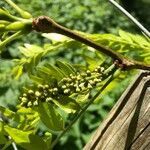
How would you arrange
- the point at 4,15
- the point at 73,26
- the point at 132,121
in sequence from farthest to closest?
the point at 73,26, the point at 132,121, the point at 4,15

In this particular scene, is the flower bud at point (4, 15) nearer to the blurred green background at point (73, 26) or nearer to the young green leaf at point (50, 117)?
the young green leaf at point (50, 117)

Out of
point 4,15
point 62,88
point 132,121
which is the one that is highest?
point 4,15

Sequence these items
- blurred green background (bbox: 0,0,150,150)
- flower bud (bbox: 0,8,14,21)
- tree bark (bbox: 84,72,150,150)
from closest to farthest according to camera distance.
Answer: flower bud (bbox: 0,8,14,21)
tree bark (bbox: 84,72,150,150)
blurred green background (bbox: 0,0,150,150)

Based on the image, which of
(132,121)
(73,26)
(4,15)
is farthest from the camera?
(73,26)

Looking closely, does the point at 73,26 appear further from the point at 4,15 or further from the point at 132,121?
the point at 4,15

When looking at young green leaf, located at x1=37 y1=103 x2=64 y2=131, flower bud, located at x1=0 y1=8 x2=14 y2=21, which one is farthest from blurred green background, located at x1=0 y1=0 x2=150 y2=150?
flower bud, located at x1=0 y1=8 x2=14 y2=21

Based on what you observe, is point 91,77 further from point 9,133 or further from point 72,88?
point 9,133

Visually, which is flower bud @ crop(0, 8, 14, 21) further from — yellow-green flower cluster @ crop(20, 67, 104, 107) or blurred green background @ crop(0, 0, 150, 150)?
blurred green background @ crop(0, 0, 150, 150)

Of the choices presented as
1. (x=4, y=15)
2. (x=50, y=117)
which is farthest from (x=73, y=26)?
(x=4, y=15)

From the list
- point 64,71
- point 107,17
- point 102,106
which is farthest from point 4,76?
point 64,71

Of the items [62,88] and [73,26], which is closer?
[62,88]

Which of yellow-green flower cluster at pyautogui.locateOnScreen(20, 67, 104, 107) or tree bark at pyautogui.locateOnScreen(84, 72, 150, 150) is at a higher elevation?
yellow-green flower cluster at pyautogui.locateOnScreen(20, 67, 104, 107)

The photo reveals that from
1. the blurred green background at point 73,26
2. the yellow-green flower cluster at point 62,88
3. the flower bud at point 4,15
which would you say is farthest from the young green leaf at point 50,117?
the blurred green background at point 73,26
